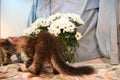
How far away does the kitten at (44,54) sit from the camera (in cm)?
90

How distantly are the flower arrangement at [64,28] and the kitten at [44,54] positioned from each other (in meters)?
0.28

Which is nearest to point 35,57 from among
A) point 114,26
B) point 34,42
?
point 34,42

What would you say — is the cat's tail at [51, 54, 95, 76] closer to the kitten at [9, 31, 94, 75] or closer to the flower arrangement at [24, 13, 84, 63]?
the kitten at [9, 31, 94, 75]

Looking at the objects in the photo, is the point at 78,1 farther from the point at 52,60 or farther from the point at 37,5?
the point at 52,60

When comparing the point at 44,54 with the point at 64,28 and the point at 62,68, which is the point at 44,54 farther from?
the point at 64,28

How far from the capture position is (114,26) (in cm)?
150

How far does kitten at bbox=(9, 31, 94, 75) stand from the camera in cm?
90

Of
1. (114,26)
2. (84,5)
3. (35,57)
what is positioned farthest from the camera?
(84,5)

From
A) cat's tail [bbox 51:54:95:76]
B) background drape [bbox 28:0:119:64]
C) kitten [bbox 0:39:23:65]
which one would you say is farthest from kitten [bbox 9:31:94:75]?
background drape [bbox 28:0:119:64]

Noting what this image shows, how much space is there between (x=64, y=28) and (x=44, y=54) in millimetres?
364

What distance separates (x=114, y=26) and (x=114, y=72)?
23.6 inches

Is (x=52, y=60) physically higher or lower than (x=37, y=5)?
lower

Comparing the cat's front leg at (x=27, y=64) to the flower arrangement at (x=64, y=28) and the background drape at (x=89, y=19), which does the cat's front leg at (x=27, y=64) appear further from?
the background drape at (x=89, y=19)

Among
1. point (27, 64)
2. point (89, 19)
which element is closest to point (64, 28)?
point (27, 64)
